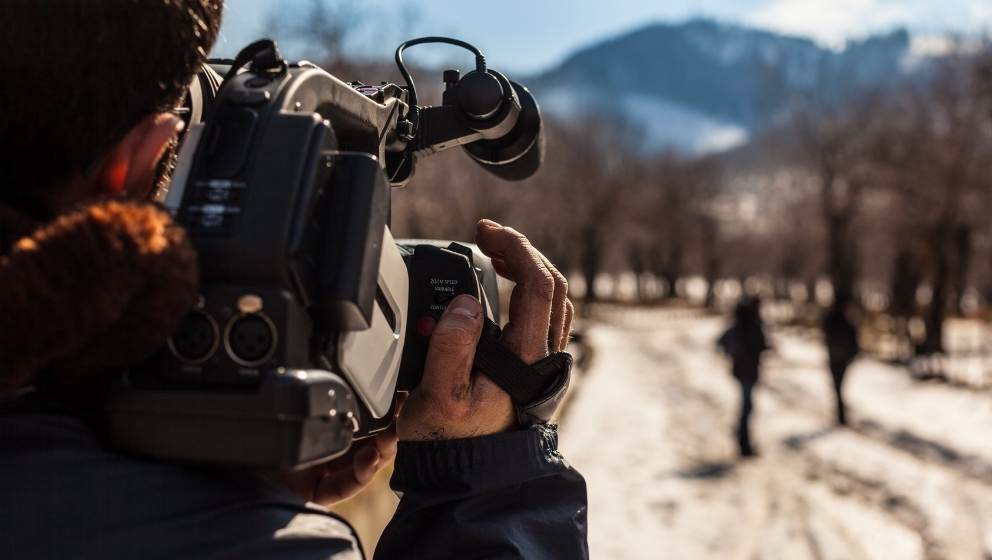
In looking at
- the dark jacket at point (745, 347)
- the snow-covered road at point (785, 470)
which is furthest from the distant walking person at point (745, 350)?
the snow-covered road at point (785, 470)

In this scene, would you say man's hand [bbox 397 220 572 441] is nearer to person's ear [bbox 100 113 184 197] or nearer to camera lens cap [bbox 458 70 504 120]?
camera lens cap [bbox 458 70 504 120]

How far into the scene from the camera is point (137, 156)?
95cm

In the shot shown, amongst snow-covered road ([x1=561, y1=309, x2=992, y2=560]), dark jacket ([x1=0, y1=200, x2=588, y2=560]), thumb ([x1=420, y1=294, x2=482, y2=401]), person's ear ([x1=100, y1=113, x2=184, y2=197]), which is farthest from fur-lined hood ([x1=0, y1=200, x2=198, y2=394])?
snow-covered road ([x1=561, y1=309, x2=992, y2=560])

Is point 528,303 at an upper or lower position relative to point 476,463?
upper

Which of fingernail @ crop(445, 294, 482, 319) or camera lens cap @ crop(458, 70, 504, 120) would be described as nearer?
fingernail @ crop(445, 294, 482, 319)

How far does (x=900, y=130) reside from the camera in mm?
34531

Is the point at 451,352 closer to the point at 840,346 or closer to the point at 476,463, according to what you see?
the point at 476,463

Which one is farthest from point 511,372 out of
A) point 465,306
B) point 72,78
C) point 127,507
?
point 72,78

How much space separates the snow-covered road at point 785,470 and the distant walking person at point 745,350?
0.41m

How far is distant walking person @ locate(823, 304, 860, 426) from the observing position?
1316 cm

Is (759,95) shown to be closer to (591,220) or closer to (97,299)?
(591,220)

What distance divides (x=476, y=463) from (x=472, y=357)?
157 mm

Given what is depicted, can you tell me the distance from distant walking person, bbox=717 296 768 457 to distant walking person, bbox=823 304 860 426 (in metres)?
2.74

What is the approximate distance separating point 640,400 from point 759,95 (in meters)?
30.4
